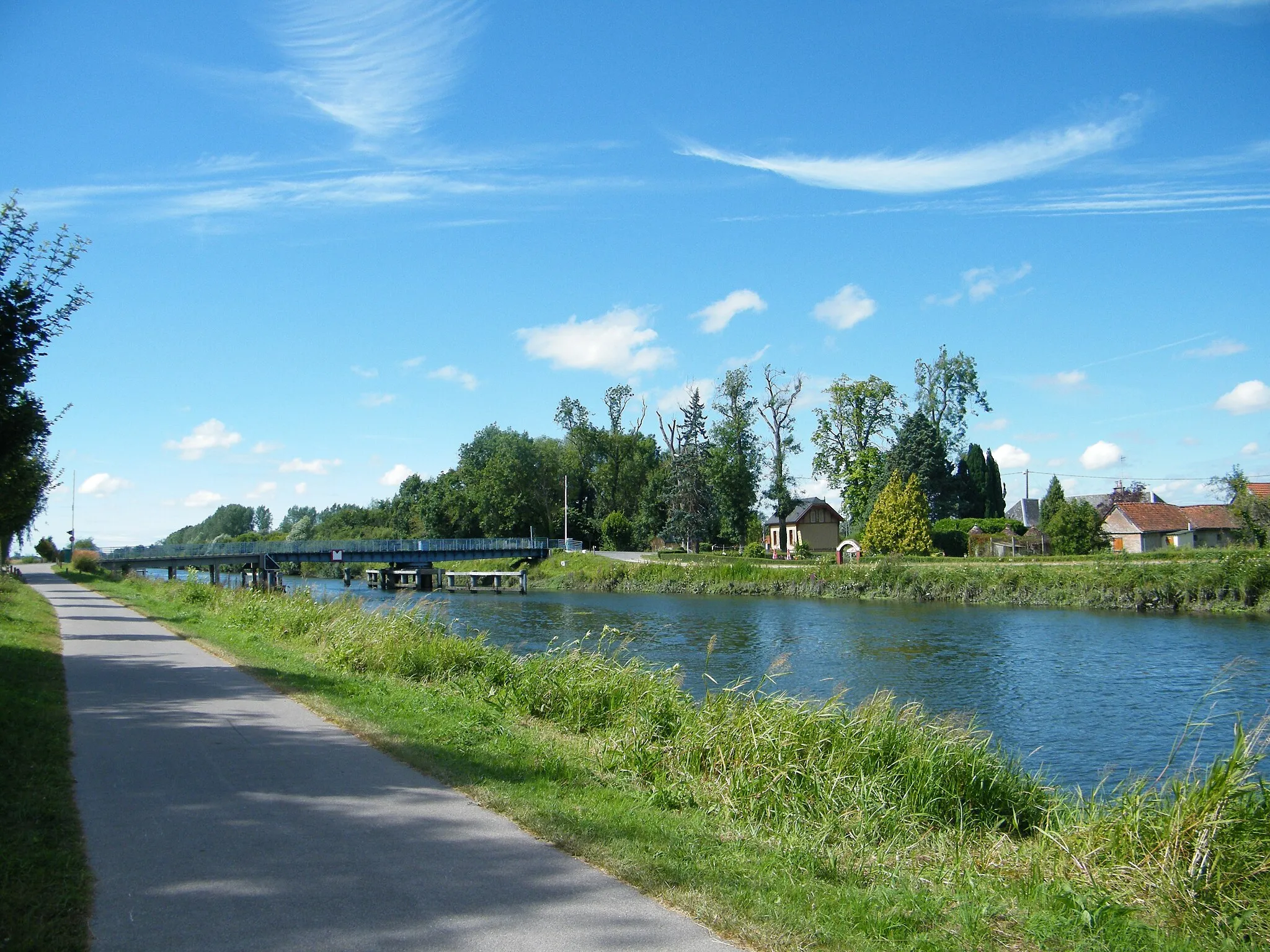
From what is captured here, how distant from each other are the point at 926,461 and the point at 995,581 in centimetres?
2700

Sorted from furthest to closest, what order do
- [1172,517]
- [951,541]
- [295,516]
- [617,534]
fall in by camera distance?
[295,516]
[617,534]
[1172,517]
[951,541]

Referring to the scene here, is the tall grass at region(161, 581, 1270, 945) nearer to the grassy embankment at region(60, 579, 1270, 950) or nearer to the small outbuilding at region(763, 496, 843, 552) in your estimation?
the grassy embankment at region(60, 579, 1270, 950)

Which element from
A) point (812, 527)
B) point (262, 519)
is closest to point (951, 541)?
point (812, 527)

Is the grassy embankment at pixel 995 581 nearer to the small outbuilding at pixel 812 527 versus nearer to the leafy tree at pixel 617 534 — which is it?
the small outbuilding at pixel 812 527

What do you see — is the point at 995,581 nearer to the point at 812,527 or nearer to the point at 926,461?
the point at 926,461

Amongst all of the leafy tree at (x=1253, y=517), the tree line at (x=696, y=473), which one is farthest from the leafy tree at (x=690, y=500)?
the leafy tree at (x=1253, y=517)

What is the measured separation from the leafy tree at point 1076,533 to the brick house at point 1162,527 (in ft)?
39.8

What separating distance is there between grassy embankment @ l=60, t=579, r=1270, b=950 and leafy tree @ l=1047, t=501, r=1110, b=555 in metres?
44.3

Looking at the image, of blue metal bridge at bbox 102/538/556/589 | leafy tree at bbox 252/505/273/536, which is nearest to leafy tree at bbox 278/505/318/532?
leafy tree at bbox 252/505/273/536

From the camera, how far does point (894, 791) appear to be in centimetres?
927

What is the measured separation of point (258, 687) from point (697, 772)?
6796 millimetres

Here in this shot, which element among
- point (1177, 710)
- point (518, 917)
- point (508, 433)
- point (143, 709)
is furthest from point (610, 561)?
point (518, 917)

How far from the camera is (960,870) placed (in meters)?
6.81

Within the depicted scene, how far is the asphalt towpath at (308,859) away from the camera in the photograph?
15.8 feet
